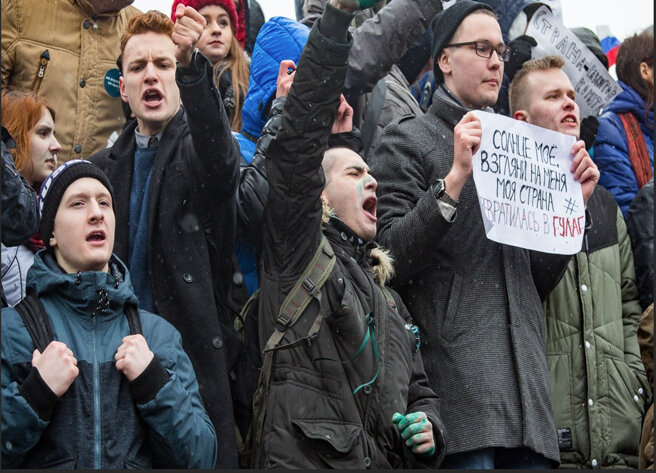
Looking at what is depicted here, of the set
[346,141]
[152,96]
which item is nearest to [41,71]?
[152,96]

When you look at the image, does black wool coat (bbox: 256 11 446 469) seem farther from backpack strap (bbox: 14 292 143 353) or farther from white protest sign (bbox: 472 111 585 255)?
white protest sign (bbox: 472 111 585 255)

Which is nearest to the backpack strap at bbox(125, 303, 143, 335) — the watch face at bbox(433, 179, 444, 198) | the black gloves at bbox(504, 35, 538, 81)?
the watch face at bbox(433, 179, 444, 198)

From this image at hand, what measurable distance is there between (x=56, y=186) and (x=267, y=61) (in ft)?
5.93

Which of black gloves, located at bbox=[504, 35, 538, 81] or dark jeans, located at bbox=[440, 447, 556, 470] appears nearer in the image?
dark jeans, located at bbox=[440, 447, 556, 470]

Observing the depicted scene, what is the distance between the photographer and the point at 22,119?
20.0 feet

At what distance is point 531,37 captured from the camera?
25.9 ft

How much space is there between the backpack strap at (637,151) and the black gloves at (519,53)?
0.76 m

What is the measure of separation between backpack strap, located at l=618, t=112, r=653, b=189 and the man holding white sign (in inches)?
26.9

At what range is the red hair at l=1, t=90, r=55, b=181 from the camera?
236 inches

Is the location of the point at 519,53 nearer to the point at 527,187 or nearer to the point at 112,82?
the point at 527,187

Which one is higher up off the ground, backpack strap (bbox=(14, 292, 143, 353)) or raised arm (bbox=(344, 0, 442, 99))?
raised arm (bbox=(344, 0, 442, 99))

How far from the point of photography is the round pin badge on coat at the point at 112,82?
679 centimetres

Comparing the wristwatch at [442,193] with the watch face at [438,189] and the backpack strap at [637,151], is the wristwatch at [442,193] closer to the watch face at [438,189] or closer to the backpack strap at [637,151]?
the watch face at [438,189]

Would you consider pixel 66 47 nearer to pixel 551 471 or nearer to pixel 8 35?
pixel 8 35
